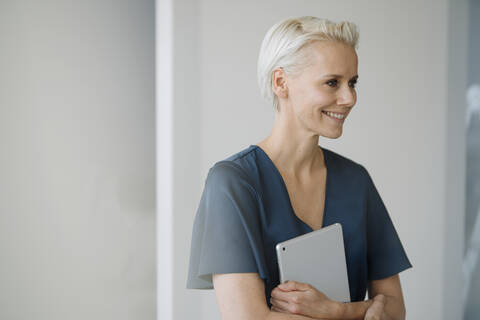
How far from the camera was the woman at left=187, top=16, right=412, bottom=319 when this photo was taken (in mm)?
921

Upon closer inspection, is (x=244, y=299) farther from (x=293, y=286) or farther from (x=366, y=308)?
(x=366, y=308)

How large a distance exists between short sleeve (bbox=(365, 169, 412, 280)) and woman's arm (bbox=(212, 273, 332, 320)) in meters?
0.32

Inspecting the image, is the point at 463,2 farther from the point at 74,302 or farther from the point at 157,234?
the point at 74,302

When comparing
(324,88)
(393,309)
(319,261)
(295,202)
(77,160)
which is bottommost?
(393,309)

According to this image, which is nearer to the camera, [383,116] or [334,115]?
[334,115]

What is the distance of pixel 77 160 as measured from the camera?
4.87ft

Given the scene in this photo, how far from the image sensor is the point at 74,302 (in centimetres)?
150

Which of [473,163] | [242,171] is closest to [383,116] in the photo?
[473,163]

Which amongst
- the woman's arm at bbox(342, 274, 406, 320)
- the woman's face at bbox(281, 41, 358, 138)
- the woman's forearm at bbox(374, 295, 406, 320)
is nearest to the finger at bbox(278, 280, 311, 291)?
the woman's arm at bbox(342, 274, 406, 320)

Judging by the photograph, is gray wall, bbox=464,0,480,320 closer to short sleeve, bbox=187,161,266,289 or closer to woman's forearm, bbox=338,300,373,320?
woman's forearm, bbox=338,300,373,320

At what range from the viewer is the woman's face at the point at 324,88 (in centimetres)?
99

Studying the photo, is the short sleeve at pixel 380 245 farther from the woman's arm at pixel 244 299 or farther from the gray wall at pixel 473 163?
the gray wall at pixel 473 163

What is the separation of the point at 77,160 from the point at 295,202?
2.62ft

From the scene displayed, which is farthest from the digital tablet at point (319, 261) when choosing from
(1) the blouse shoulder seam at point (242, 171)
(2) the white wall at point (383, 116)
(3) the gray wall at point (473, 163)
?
(3) the gray wall at point (473, 163)
